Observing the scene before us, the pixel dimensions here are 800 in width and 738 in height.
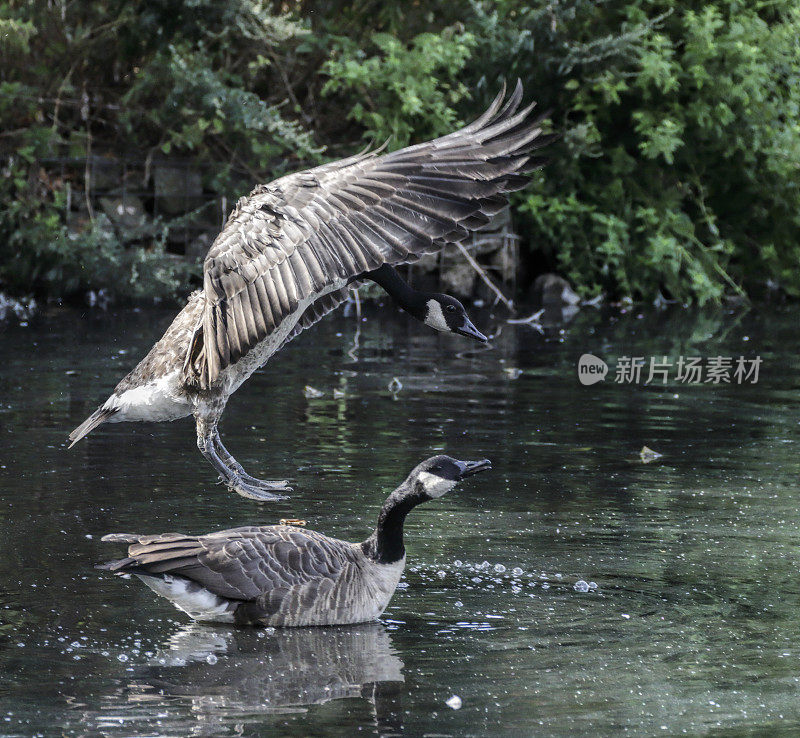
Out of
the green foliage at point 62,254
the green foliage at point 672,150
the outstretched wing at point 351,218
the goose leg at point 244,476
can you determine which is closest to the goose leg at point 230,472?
the goose leg at point 244,476

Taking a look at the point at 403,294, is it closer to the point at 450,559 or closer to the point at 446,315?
the point at 446,315

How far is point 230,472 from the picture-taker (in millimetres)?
7859

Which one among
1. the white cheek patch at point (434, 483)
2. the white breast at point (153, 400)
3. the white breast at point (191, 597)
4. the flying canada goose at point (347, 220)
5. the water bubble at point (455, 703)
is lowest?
the water bubble at point (455, 703)

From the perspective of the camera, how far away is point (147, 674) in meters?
5.78

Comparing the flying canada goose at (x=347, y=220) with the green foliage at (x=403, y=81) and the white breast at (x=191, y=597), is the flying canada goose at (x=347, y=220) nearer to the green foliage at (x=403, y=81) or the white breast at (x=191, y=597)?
the white breast at (x=191, y=597)

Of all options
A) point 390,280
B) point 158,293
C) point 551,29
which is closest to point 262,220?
point 390,280

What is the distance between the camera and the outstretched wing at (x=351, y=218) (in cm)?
643

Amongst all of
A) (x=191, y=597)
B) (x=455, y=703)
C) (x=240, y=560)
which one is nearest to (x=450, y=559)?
(x=240, y=560)

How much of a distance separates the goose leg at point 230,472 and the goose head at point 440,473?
1.60 meters

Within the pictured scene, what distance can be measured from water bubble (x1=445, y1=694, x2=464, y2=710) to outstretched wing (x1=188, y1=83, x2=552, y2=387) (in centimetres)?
196

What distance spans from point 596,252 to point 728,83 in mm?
3260

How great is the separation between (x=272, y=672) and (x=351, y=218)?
6.85 feet

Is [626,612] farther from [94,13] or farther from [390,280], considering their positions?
[94,13]

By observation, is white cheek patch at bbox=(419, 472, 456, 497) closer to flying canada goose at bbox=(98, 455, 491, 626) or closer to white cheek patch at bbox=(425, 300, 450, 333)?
flying canada goose at bbox=(98, 455, 491, 626)
